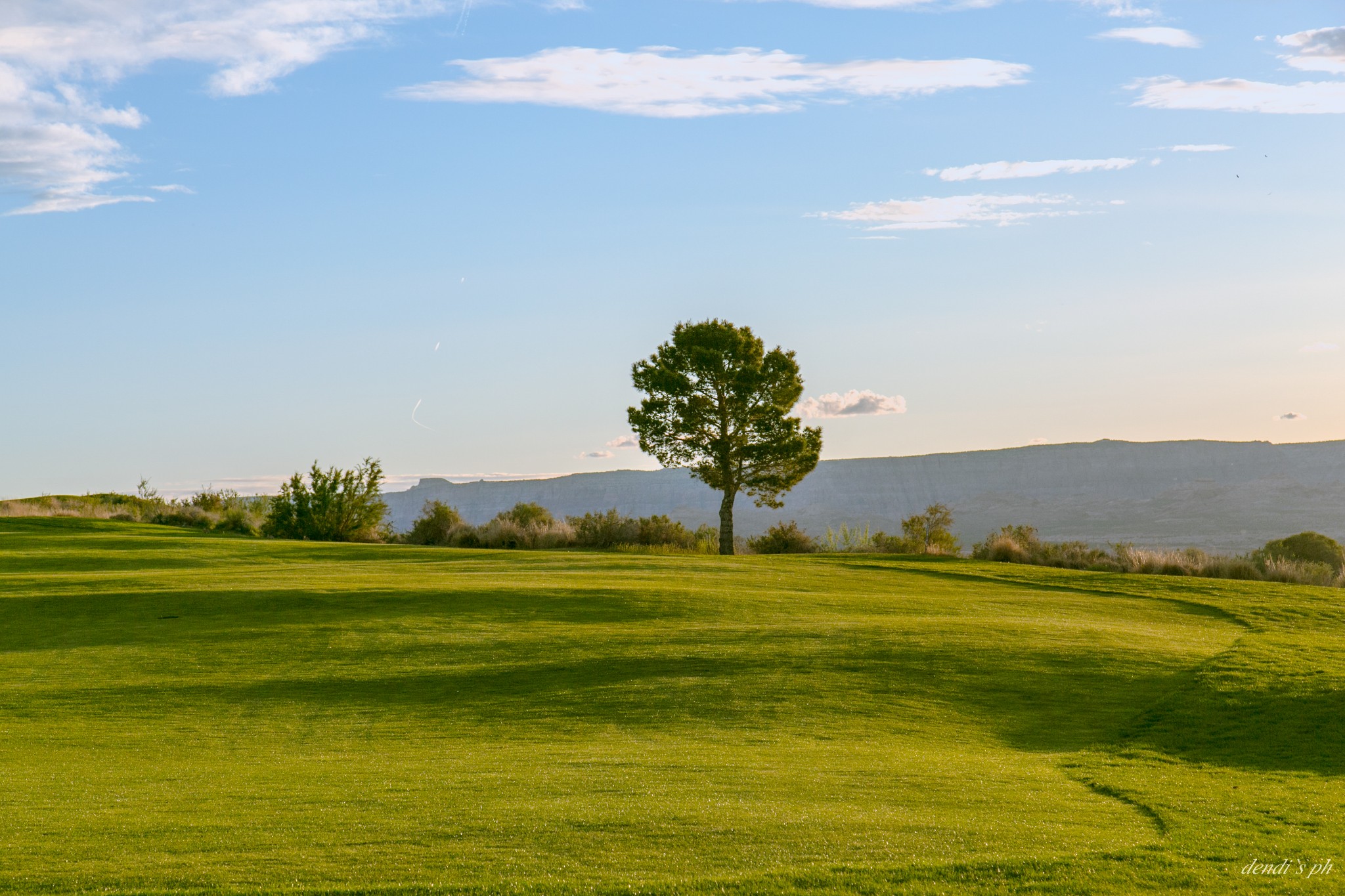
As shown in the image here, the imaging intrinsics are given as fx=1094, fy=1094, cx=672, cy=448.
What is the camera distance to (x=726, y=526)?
4484cm

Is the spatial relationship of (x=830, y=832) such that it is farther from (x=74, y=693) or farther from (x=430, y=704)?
(x=74, y=693)

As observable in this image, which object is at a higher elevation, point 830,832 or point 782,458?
point 782,458

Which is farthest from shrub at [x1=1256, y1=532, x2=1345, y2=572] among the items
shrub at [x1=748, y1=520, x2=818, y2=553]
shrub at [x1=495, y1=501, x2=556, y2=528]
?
shrub at [x1=495, y1=501, x2=556, y2=528]

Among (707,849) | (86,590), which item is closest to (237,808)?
(707,849)

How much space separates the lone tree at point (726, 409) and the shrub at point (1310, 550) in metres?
22.0

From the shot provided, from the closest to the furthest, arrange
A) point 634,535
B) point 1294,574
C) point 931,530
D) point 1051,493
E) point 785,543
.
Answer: point 1294,574 < point 634,535 < point 785,543 < point 931,530 < point 1051,493

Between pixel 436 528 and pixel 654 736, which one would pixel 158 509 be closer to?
pixel 436 528

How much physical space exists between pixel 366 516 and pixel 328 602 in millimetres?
24597

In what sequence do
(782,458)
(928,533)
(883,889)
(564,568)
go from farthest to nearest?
(928,533)
(782,458)
(564,568)
(883,889)

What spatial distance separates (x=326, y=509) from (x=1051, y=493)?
439 feet

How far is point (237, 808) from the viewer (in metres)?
9.06

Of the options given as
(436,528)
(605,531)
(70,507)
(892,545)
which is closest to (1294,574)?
(892,545)

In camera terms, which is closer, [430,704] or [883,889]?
[883,889]

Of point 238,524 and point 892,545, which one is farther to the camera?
point 892,545
